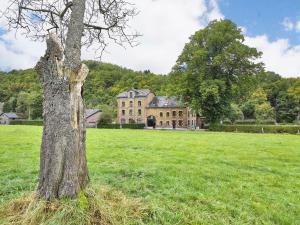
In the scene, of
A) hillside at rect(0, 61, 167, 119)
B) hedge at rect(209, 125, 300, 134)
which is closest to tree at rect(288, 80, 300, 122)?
hillside at rect(0, 61, 167, 119)

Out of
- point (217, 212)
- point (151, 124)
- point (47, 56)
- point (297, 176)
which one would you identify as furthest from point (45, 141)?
point (151, 124)

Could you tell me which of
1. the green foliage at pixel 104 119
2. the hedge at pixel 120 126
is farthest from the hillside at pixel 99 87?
the hedge at pixel 120 126

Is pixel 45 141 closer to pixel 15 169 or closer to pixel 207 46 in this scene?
pixel 15 169

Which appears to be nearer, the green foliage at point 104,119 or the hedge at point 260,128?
the hedge at point 260,128

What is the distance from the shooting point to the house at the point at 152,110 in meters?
66.9

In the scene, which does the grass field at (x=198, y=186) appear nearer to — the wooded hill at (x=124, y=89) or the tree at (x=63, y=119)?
the tree at (x=63, y=119)

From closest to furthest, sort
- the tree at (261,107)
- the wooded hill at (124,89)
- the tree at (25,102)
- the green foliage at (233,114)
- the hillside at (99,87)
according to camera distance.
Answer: the green foliage at (233,114) → the tree at (261,107) → the wooded hill at (124,89) → the hillside at (99,87) → the tree at (25,102)

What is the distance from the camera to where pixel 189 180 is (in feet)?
22.5

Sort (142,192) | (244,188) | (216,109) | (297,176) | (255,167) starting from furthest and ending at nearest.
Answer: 1. (216,109)
2. (255,167)
3. (297,176)
4. (244,188)
5. (142,192)

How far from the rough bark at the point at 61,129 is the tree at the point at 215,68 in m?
32.6

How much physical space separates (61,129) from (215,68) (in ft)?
121

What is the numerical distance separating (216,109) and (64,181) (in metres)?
35.7

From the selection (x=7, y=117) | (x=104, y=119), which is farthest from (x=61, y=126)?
(x=7, y=117)

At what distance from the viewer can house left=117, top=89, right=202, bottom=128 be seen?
220 ft
